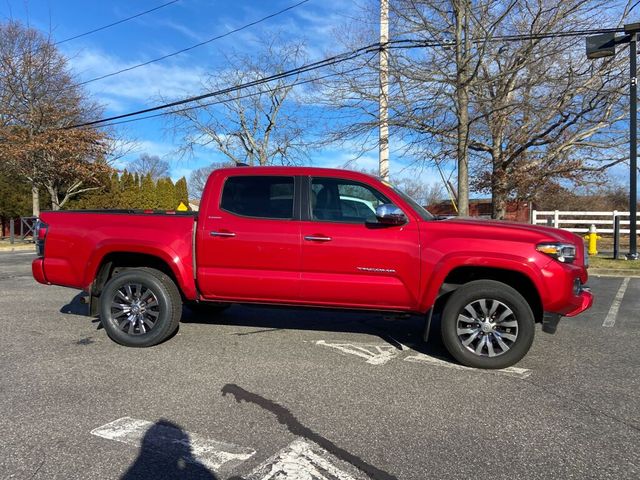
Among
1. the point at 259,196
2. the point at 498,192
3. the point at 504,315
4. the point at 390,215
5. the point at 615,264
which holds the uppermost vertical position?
the point at 498,192

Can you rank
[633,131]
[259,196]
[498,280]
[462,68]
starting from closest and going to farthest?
[498,280] < [259,196] < [462,68] < [633,131]

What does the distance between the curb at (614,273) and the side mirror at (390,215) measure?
9.37 meters

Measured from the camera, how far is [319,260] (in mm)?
5105

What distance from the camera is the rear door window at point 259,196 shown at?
534cm

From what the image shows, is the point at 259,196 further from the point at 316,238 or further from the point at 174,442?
the point at 174,442

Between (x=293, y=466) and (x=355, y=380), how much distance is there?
156cm

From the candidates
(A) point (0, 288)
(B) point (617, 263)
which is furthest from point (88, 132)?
(B) point (617, 263)

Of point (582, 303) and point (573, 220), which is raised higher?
point (573, 220)

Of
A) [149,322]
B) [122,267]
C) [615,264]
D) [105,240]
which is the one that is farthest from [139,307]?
[615,264]

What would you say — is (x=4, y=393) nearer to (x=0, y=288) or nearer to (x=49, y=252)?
(x=49, y=252)

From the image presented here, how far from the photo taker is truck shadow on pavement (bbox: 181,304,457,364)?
5.86 meters

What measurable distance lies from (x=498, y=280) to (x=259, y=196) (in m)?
2.61

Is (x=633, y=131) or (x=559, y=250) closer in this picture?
(x=559, y=250)

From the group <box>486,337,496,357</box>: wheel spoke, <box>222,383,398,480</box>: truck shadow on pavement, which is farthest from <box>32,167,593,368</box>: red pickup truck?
<box>222,383,398,480</box>: truck shadow on pavement
